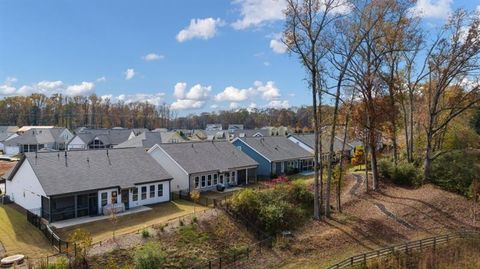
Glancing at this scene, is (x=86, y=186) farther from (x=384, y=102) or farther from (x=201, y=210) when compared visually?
(x=384, y=102)

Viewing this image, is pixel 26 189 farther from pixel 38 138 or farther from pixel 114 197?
pixel 38 138

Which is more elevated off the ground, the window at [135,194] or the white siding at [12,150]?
the white siding at [12,150]

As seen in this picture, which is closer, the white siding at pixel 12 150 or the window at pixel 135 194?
the window at pixel 135 194

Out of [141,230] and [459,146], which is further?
[459,146]

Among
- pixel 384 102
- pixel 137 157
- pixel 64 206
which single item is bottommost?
pixel 64 206

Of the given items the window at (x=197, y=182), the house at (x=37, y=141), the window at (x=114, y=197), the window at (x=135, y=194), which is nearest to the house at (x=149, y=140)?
the house at (x=37, y=141)

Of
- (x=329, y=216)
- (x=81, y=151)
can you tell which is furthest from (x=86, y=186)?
(x=329, y=216)

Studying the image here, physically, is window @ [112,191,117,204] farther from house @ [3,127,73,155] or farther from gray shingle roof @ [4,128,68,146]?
gray shingle roof @ [4,128,68,146]

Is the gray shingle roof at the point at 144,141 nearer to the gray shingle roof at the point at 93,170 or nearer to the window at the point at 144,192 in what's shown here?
the gray shingle roof at the point at 93,170
